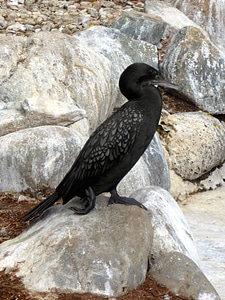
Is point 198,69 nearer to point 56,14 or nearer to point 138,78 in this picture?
point 56,14

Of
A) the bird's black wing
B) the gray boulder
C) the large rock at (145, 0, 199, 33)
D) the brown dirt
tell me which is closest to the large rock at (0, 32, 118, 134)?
the brown dirt

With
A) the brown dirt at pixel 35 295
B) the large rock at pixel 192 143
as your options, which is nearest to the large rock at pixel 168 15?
the large rock at pixel 192 143

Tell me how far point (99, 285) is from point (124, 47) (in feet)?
22.9

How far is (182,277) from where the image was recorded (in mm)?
4930

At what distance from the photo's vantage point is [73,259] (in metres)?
4.64

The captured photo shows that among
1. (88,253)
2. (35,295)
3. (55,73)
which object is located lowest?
(55,73)

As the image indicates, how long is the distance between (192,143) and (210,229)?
2.07 metres

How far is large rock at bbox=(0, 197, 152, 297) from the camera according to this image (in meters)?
4.60

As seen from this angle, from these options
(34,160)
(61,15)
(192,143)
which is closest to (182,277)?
(34,160)

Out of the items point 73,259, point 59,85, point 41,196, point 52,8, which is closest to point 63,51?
point 59,85

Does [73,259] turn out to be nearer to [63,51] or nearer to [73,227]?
[73,227]

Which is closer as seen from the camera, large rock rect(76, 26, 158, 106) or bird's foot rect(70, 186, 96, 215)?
bird's foot rect(70, 186, 96, 215)

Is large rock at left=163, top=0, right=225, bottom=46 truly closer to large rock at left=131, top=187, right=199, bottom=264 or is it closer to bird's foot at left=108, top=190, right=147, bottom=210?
large rock at left=131, top=187, right=199, bottom=264

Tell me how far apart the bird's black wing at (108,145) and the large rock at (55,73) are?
3.37m
